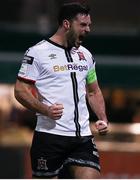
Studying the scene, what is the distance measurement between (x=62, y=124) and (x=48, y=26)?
736 cm

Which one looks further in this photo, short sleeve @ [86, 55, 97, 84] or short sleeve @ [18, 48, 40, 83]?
short sleeve @ [86, 55, 97, 84]

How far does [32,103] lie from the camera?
7.33 m

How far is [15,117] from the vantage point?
48.0 ft

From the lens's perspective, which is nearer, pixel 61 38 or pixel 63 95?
pixel 63 95

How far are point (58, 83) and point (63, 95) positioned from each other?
0.34ft

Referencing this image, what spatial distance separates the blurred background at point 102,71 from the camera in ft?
43.0

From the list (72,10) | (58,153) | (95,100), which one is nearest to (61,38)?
(72,10)

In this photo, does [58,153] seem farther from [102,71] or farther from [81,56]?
[102,71]

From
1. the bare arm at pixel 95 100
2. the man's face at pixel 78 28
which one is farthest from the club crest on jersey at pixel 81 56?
the bare arm at pixel 95 100

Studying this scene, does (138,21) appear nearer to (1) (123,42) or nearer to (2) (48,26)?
(1) (123,42)

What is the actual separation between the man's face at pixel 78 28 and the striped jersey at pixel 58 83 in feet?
0.49

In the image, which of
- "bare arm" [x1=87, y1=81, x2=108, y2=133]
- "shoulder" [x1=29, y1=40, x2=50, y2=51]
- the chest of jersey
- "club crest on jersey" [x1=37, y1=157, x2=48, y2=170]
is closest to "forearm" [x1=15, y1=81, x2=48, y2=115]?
the chest of jersey

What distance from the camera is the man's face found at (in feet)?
24.5

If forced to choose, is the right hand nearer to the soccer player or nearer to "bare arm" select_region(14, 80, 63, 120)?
"bare arm" select_region(14, 80, 63, 120)
